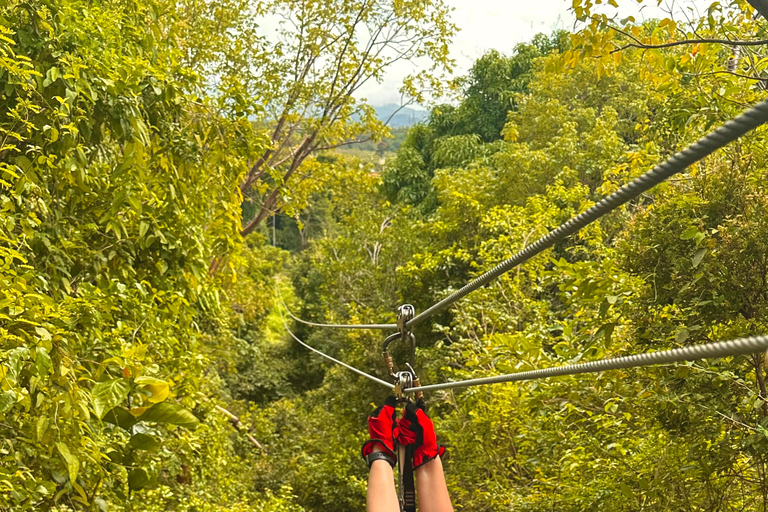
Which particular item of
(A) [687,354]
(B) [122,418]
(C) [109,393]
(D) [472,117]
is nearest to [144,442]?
(B) [122,418]

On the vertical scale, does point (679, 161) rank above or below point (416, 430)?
above

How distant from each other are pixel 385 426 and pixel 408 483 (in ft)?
0.63

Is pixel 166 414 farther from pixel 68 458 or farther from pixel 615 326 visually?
pixel 615 326

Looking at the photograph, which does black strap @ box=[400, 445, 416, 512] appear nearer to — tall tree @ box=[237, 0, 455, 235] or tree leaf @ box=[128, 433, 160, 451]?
tree leaf @ box=[128, 433, 160, 451]

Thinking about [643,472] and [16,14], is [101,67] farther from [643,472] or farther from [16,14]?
[643,472]

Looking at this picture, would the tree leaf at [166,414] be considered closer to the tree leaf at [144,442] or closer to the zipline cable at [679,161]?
the tree leaf at [144,442]

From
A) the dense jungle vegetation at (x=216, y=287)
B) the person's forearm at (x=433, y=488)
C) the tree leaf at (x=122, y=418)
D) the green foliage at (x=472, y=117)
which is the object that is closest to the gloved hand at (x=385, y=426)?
the person's forearm at (x=433, y=488)

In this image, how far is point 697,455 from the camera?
212 centimetres

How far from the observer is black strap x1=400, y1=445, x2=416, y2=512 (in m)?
1.72

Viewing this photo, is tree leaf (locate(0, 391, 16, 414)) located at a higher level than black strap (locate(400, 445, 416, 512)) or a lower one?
higher

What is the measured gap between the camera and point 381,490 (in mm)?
1688

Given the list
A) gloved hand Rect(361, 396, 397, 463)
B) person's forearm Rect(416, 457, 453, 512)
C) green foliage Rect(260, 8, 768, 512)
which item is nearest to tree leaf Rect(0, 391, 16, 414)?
gloved hand Rect(361, 396, 397, 463)

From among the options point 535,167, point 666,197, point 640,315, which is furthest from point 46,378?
point 535,167

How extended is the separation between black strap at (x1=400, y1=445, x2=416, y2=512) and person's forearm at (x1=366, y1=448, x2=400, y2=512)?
33mm
